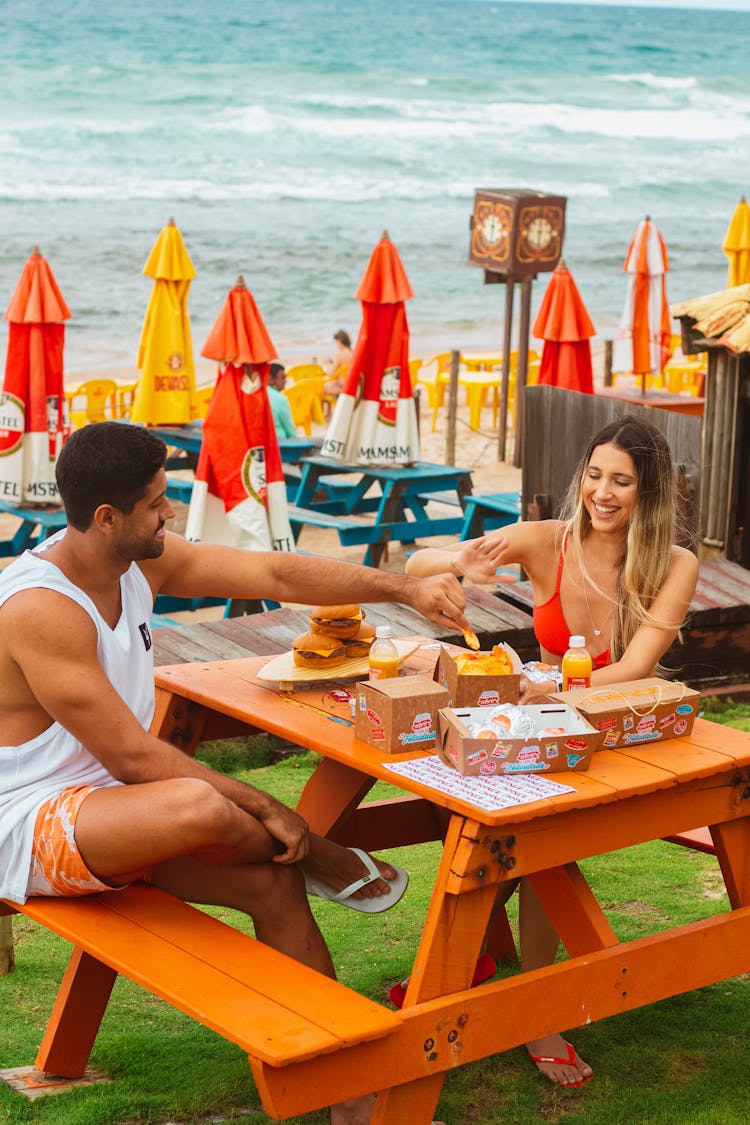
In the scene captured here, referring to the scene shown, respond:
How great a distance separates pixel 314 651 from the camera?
11.6 ft

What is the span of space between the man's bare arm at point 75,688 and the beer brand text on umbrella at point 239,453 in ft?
14.1

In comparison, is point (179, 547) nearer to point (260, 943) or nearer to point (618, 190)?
point (260, 943)

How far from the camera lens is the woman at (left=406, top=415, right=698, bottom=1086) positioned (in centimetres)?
377

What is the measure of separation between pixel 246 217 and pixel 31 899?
117 feet

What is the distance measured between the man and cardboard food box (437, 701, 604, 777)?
1.37 ft

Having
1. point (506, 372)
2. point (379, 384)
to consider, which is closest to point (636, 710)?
point (379, 384)

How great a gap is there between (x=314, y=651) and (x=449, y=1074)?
1047 millimetres

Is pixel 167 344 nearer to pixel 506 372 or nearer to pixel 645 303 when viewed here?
pixel 506 372

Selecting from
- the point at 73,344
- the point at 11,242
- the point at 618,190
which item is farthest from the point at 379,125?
the point at 73,344

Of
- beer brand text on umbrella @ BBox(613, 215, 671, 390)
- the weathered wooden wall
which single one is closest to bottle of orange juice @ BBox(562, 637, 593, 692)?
the weathered wooden wall

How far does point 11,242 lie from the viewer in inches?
1262

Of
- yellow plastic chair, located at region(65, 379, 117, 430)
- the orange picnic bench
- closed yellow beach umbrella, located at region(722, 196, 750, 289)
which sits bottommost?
the orange picnic bench

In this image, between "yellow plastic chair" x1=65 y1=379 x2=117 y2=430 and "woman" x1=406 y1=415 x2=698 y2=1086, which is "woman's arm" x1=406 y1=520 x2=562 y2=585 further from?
"yellow plastic chair" x1=65 y1=379 x2=117 y2=430

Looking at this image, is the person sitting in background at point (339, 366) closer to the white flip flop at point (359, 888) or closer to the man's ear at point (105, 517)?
the white flip flop at point (359, 888)
